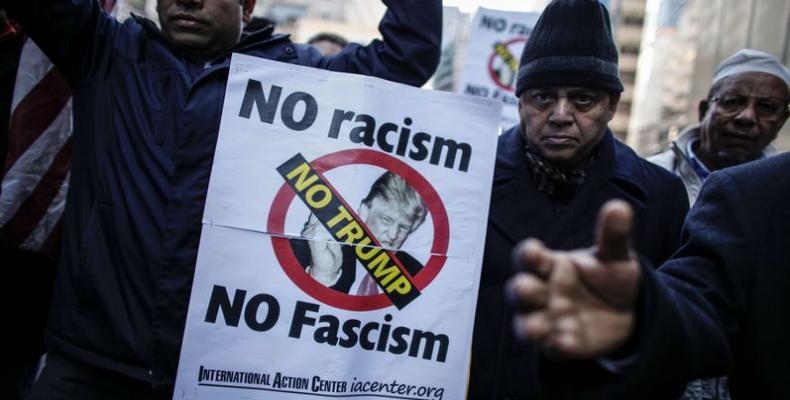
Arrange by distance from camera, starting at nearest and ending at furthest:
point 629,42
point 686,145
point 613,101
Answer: point 613,101 → point 686,145 → point 629,42

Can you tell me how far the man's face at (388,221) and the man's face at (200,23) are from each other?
847 millimetres

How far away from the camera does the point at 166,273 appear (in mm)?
2332

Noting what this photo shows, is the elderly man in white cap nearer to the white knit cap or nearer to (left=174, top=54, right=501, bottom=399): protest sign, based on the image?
the white knit cap

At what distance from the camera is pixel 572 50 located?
2727 millimetres

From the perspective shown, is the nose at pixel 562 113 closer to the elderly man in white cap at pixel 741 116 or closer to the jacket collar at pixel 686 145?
the elderly man in white cap at pixel 741 116

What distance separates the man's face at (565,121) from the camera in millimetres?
2725

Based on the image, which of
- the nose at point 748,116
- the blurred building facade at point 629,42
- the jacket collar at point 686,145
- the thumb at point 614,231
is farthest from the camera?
the blurred building facade at point 629,42

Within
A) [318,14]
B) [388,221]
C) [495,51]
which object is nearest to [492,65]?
[495,51]

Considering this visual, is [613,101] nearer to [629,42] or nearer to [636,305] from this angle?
[636,305]

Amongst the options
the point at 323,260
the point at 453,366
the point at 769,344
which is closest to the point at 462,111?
the point at 323,260

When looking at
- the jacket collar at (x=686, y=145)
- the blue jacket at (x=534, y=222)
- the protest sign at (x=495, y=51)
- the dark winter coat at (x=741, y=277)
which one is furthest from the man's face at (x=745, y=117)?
the protest sign at (x=495, y=51)

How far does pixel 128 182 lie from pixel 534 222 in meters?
1.40

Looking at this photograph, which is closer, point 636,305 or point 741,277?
point 636,305

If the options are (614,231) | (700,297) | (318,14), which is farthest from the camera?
(318,14)
